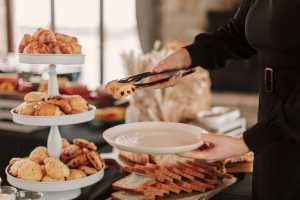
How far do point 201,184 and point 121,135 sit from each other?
0.26 meters

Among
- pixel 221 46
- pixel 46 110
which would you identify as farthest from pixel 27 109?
pixel 221 46

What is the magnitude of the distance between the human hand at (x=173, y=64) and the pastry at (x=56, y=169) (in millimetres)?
328

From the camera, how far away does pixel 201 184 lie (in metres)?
1.29

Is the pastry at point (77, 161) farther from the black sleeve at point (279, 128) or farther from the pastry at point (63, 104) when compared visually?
the black sleeve at point (279, 128)

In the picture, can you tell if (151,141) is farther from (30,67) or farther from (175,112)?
(30,67)

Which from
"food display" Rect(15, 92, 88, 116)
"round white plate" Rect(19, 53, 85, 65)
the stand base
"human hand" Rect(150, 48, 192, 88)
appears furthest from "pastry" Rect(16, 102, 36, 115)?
"human hand" Rect(150, 48, 192, 88)

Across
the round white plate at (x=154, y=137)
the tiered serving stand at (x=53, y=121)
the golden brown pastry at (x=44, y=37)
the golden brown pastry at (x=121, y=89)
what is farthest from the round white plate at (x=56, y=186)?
the golden brown pastry at (x=44, y=37)

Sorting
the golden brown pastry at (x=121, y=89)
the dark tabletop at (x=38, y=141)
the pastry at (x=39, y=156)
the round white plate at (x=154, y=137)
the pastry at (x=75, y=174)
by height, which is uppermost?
the golden brown pastry at (x=121, y=89)

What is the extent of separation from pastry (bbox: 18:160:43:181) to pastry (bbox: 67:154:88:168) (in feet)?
0.27

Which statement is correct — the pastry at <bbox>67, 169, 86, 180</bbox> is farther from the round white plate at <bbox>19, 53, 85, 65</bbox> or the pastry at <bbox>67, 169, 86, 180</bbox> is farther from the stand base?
the round white plate at <bbox>19, 53, 85, 65</bbox>

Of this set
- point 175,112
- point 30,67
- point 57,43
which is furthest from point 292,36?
point 30,67

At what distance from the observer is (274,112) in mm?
1042

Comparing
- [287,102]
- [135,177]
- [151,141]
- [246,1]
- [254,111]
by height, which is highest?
[246,1]

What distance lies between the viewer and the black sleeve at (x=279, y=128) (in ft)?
3.26
